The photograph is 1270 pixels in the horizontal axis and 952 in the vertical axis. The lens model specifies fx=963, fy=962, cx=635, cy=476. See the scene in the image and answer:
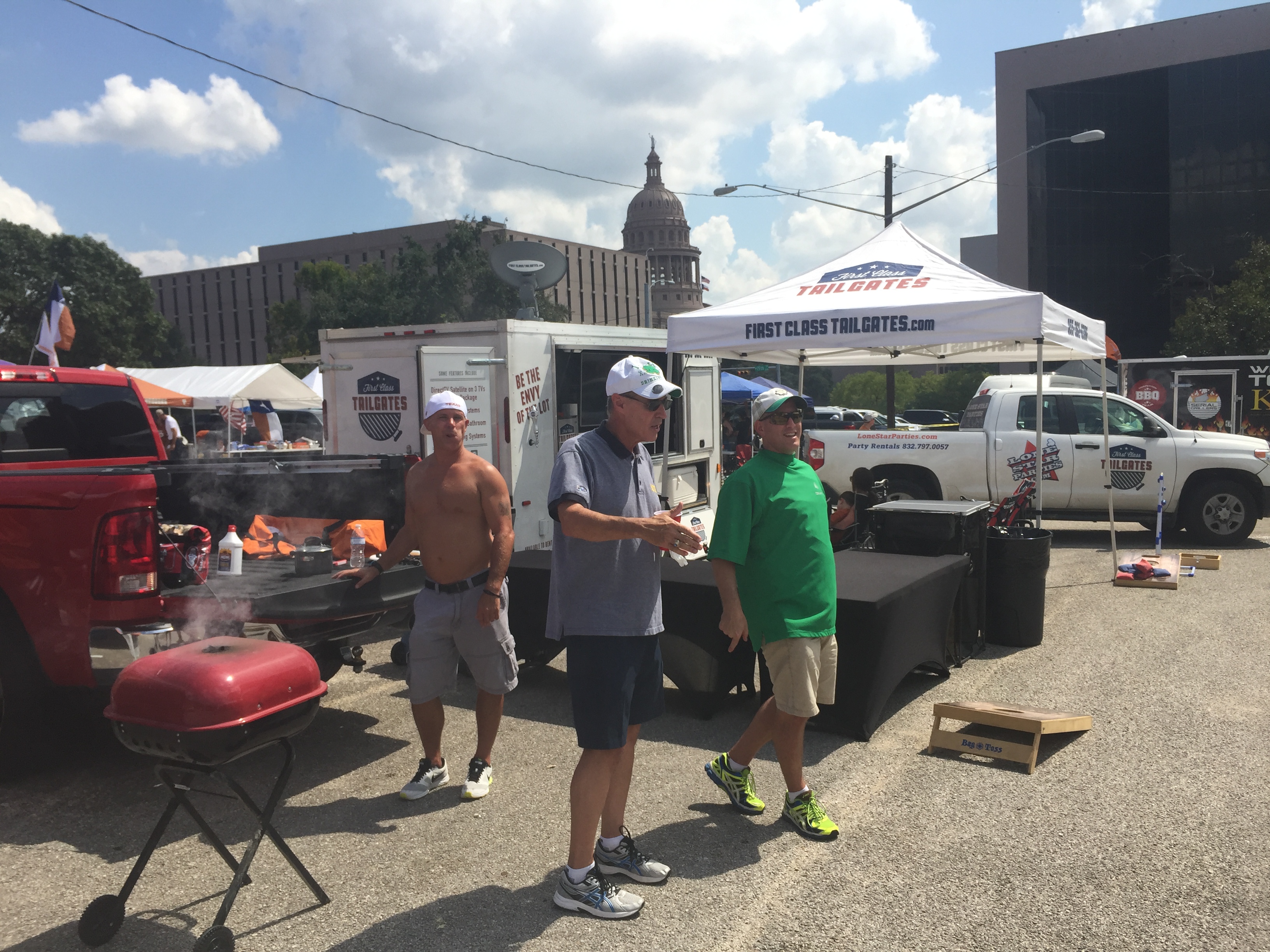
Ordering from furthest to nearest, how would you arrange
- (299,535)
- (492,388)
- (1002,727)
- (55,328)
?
(55,328) → (492,388) → (299,535) → (1002,727)

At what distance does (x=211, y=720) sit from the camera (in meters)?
3.02

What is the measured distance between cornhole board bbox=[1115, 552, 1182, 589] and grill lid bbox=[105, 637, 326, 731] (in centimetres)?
831

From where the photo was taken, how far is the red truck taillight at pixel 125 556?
4.21 meters

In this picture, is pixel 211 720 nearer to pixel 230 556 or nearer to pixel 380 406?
pixel 230 556

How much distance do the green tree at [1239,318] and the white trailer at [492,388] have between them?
29.5 metres

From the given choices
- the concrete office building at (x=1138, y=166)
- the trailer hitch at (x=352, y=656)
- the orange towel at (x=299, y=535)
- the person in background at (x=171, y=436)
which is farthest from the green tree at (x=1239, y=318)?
the trailer hitch at (x=352, y=656)

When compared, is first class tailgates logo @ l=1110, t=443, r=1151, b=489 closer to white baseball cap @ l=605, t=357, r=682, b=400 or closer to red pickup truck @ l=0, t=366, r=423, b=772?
red pickup truck @ l=0, t=366, r=423, b=772

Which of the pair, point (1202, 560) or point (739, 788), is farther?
point (1202, 560)

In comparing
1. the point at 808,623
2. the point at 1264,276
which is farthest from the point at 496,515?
the point at 1264,276

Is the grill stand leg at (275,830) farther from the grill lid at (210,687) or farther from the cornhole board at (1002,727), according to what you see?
the cornhole board at (1002,727)

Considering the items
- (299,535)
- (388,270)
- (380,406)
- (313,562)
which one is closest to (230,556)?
(313,562)

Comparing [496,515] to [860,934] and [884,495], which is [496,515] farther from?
[884,495]

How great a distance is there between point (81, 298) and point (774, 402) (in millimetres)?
68330

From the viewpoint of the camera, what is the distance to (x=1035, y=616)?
7.24 m
